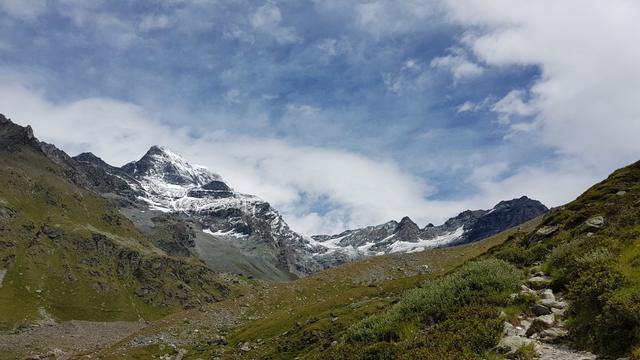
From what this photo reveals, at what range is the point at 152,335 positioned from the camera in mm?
80375

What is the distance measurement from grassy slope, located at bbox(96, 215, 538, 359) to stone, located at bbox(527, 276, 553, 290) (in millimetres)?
25217

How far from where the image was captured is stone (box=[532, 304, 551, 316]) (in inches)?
680

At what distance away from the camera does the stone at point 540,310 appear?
1727cm

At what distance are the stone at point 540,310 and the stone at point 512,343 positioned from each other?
2.64 metres

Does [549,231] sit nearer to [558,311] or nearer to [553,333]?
[558,311]

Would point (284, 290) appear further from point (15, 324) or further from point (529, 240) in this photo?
point (15, 324)

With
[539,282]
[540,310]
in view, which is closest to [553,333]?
[540,310]

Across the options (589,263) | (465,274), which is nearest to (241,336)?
(465,274)

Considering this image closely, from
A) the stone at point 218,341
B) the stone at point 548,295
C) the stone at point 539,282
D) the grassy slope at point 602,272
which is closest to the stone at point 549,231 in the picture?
the grassy slope at point 602,272

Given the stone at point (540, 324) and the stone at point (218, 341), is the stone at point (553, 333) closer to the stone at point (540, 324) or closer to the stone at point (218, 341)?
the stone at point (540, 324)

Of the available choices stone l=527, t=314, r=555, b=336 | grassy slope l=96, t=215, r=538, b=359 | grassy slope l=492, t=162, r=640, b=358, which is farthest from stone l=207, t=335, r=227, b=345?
stone l=527, t=314, r=555, b=336

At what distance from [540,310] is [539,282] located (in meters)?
3.14

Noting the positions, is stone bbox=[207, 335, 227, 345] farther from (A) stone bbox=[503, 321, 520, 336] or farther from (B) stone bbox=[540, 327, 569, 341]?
(B) stone bbox=[540, 327, 569, 341]

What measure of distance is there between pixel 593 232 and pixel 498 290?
8860 millimetres
